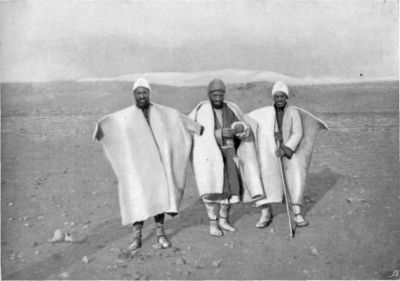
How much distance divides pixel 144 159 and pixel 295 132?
1.84 metres

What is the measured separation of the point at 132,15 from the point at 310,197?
3283 mm

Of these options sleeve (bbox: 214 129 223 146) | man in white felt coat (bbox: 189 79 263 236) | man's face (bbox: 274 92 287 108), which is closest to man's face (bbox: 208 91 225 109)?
man in white felt coat (bbox: 189 79 263 236)

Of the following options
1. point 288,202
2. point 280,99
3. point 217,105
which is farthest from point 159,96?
point 288,202

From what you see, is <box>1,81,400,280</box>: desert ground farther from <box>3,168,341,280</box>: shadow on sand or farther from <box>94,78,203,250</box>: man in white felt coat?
<box>94,78,203,250</box>: man in white felt coat

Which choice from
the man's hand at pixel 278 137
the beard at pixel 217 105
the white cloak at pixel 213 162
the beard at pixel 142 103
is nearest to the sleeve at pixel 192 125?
the white cloak at pixel 213 162

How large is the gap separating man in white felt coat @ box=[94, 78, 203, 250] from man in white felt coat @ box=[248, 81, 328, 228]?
3.32ft

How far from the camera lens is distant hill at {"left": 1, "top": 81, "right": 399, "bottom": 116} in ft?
19.9

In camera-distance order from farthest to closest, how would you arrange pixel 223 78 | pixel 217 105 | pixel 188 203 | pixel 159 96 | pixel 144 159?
pixel 159 96 < pixel 223 78 < pixel 188 203 < pixel 217 105 < pixel 144 159

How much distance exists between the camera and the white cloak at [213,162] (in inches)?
213

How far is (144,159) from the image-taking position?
5.27 m

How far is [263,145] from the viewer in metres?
5.72

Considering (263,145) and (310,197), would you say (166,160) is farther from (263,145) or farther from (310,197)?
(310,197)

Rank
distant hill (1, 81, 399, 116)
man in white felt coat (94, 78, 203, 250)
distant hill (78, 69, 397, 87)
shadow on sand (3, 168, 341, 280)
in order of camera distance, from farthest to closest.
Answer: distant hill (78, 69, 397, 87), distant hill (1, 81, 399, 116), man in white felt coat (94, 78, 203, 250), shadow on sand (3, 168, 341, 280)

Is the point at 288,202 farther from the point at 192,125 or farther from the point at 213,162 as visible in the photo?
the point at 192,125
